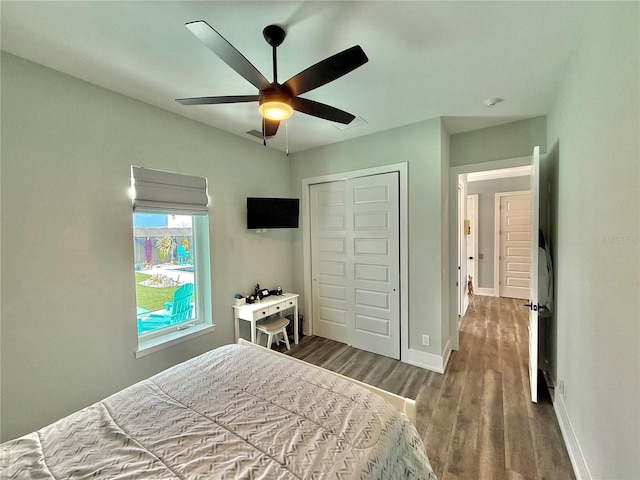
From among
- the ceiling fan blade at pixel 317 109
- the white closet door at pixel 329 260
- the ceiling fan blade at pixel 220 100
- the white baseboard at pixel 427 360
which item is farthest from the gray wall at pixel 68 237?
the white baseboard at pixel 427 360

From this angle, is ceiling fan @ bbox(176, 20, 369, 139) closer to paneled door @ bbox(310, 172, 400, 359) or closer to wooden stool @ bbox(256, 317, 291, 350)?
paneled door @ bbox(310, 172, 400, 359)

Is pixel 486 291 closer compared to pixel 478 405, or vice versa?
pixel 478 405

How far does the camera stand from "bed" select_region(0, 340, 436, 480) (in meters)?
0.97

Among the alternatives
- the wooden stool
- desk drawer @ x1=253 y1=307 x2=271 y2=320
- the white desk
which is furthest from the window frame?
the wooden stool

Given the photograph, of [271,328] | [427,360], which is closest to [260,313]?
[271,328]

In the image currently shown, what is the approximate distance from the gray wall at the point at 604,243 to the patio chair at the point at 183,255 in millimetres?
3137

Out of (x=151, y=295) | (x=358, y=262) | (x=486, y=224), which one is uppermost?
(x=486, y=224)

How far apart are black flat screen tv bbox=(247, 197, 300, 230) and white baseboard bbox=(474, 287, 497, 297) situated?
476cm

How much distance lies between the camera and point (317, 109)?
1.61 m

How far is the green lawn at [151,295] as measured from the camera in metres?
2.35

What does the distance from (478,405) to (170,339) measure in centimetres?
282

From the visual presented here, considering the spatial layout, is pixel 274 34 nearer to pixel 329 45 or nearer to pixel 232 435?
pixel 329 45

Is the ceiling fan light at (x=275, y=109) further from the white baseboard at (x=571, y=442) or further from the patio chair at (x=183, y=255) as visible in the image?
the white baseboard at (x=571, y=442)

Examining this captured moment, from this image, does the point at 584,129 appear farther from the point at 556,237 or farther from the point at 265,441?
the point at 265,441
